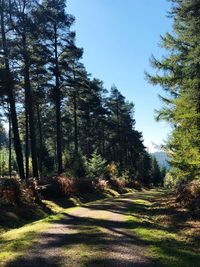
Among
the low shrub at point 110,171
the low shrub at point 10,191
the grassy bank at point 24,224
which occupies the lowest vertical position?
the grassy bank at point 24,224

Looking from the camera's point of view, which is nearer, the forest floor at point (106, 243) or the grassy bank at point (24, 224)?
the forest floor at point (106, 243)

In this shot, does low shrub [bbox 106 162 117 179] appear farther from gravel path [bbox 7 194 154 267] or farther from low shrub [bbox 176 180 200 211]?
gravel path [bbox 7 194 154 267]

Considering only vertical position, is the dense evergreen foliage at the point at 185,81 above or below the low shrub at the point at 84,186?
above

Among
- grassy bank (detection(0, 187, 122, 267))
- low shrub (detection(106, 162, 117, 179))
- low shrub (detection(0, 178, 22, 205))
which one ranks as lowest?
grassy bank (detection(0, 187, 122, 267))

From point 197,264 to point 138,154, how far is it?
78.6 m

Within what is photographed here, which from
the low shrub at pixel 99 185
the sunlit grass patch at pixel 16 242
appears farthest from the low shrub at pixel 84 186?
the sunlit grass patch at pixel 16 242

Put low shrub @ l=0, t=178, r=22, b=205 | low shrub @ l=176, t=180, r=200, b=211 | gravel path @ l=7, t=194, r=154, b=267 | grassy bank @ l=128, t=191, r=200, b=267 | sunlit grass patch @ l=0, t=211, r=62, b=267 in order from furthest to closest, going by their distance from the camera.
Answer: low shrub @ l=0, t=178, r=22, b=205 → low shrub @ l=176, t=180, r=200, b=211 → sunlit grass patch @ l=0, t=211, r=62, b=267 → grassy bank @ l=128, t=191, r=200, b=267 → gravel path @ l=7, t=194, r=154, b=267

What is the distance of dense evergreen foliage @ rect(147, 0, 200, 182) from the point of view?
1672 cm

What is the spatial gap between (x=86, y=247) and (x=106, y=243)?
70 cm

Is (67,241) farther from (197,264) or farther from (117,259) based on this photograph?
(197,264)

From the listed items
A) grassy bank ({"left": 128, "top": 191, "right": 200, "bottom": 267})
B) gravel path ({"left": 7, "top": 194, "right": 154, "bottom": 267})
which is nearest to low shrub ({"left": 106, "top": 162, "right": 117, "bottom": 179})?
grassy bank ({"left": 128, "top": 191, "right": 200, "bottom": 267})

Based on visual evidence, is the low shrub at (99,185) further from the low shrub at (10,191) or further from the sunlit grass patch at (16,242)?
the sunlit grass patch at (16,242)

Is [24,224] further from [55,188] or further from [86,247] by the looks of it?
[55,188]

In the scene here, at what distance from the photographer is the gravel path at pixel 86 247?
8.07 metres
